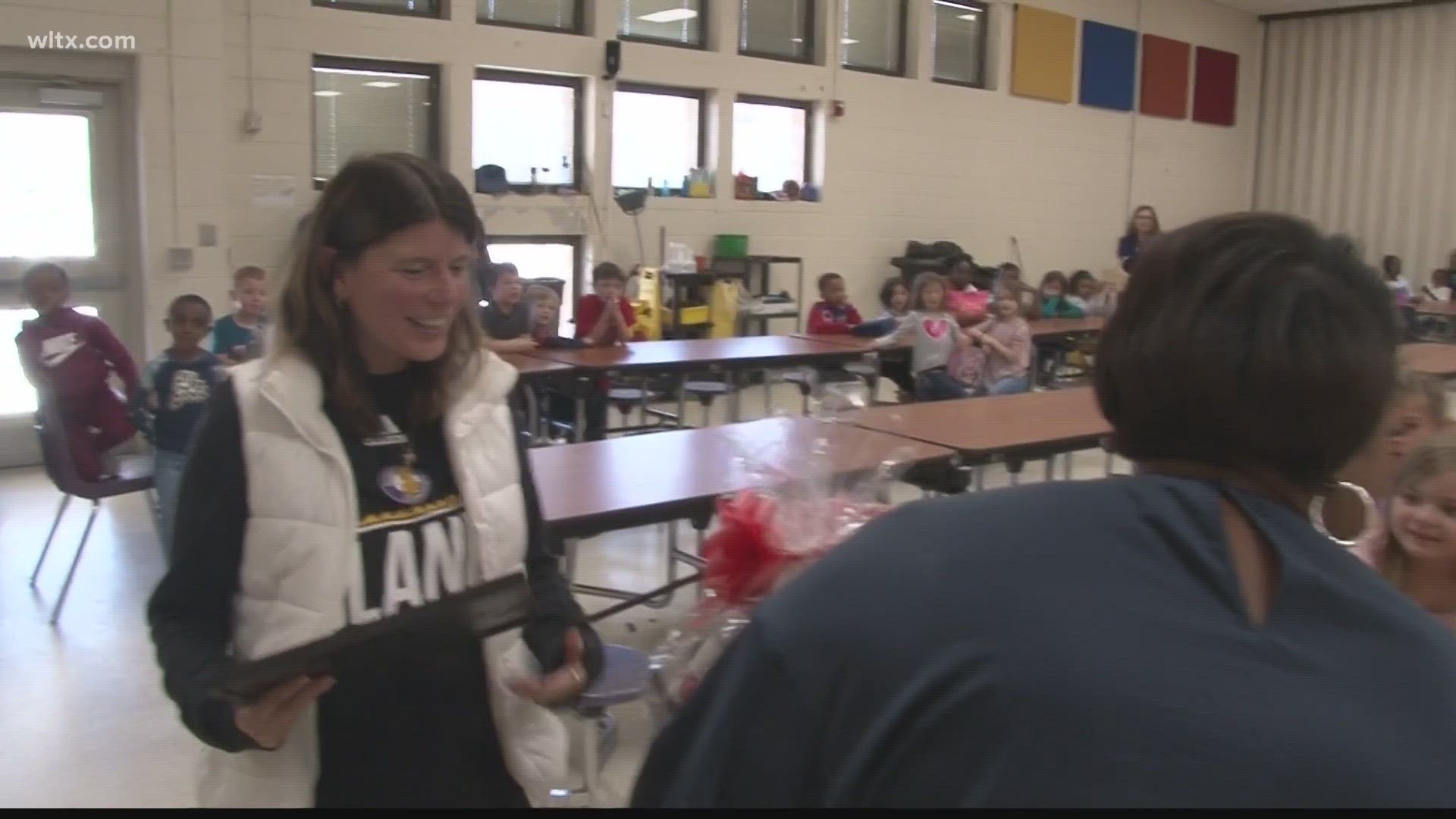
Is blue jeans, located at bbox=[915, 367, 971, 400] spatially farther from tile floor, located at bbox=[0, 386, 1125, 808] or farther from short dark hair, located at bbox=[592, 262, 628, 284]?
short dark hair, located at bbox=[592, 262, 628, 284]

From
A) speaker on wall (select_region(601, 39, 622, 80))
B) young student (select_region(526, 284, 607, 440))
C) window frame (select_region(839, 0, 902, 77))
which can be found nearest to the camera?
young student (select_region(526, 284, 607, 440))

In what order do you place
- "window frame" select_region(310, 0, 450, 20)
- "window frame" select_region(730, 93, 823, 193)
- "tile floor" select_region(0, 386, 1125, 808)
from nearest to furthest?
"tile floor" select_region(0, 386, 1125, 808) → "window frame" select_region(310, 0, 450, 20) → "window frame" select_region(730, 93, 823, 193)

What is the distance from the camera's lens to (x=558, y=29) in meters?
7.70

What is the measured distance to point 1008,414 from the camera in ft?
14.3

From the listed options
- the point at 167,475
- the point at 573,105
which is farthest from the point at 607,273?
the point at 167,475

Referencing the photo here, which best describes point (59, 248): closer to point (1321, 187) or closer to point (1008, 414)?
point (1008, 414)

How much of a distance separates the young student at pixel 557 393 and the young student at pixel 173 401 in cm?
186

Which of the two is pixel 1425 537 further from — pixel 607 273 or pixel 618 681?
pixel 607 273

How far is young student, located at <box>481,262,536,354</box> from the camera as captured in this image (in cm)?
580

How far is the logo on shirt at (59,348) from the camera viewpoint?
412 cm

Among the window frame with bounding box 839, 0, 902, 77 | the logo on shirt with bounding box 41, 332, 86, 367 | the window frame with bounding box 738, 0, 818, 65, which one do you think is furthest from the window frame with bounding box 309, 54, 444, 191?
the window frame with bounding box 839, 0, 902, 77

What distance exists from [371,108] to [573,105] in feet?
4.60

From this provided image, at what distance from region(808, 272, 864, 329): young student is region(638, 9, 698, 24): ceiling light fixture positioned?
95.8 inches

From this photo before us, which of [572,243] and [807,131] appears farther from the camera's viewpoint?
[807,131]
